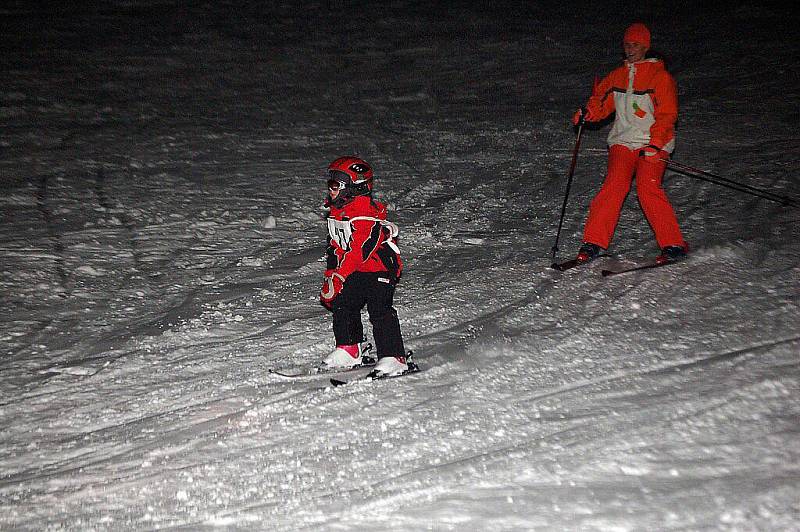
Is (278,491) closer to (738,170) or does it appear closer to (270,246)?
(270,246)

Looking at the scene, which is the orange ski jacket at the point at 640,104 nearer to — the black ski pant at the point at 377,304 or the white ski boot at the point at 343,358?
the black ski pant at the point at 377,304

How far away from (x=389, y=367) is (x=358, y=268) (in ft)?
1.93

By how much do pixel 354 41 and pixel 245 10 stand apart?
348 centimetres

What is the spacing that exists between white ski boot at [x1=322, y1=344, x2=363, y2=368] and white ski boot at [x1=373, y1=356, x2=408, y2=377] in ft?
0.67

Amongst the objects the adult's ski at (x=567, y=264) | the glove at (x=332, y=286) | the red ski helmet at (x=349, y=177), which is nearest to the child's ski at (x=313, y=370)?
the glove at (x=332, y=286)

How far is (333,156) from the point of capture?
968 centimetres

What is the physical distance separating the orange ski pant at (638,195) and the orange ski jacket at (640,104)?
116mm

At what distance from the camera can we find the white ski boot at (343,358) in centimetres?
474

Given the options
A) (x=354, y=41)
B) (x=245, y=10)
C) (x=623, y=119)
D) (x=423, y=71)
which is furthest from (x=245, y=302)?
(x=245, y=10)

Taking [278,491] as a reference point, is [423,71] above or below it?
above

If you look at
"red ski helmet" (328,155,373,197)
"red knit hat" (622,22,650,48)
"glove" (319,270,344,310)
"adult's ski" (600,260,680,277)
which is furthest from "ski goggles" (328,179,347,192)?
"red knit hat" (622,22,650,48)

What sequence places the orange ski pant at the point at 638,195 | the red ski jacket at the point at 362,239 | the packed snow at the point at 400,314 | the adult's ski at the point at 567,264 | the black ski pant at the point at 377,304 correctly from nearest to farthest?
1. the packed snow at the point at 400,314
2. the red ski jacket at the point at 362,239
3. the black ski pant at the point at 377,304
4. the orange ski pant at the point at 638,195
5. the adult's ski at the point at 567,264

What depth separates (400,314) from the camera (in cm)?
559

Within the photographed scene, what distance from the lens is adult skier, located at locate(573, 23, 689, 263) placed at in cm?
577
